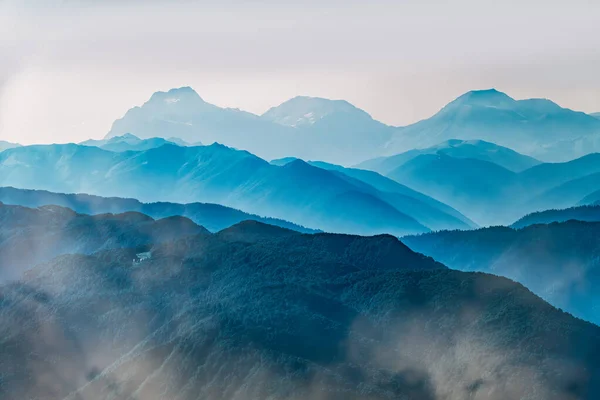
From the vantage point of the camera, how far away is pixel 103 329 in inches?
6511

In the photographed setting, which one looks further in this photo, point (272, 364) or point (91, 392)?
point (91, 392)

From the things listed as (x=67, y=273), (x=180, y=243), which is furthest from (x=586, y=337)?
(x=67, y=273)

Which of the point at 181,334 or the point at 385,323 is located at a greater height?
the point at 385,323

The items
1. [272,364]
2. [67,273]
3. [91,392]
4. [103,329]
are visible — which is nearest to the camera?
[272,364]

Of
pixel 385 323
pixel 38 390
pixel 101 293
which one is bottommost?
pixel 38 390

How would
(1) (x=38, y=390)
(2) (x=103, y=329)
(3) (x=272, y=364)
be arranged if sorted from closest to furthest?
1. (3) (x=272, y=364)
2. (1) (x=38, y=390)
3. (2) (x=103, y=329)

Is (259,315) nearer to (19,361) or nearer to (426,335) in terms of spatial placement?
(426,335)

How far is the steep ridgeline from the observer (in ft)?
414

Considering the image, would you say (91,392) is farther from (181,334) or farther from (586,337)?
(586,337)

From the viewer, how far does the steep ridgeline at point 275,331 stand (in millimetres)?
126062

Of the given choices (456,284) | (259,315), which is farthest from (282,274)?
(456,284)

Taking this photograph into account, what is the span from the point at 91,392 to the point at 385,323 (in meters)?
48.9

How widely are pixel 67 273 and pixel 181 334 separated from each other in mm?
49978

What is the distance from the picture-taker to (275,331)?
14150 centimetres
